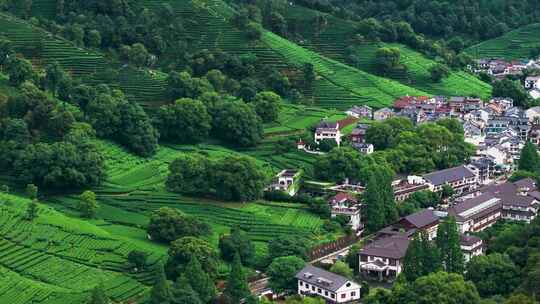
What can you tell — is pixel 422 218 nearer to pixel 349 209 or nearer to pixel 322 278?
pixel 349 209

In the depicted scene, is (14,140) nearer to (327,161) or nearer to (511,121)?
(327,161)

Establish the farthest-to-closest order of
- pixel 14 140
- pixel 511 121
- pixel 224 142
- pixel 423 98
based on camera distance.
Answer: pixel 423 98 → pixel 511 121 → pixel 224 142 → pixel 14 140

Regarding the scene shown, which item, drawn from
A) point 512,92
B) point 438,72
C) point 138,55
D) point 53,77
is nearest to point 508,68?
point 512,92

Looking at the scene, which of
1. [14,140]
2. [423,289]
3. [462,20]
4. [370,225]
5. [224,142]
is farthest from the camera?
[462,20]

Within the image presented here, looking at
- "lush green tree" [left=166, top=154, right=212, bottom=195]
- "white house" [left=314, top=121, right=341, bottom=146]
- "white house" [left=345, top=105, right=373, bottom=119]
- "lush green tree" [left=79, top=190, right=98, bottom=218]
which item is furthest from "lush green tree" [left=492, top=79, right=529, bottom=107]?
"lush green tree" [left=79, top=190, right=98, bottom=218]

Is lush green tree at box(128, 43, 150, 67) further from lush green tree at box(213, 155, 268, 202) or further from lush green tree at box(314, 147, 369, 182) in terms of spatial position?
lush green tree at box(213, 155, 268, 202)

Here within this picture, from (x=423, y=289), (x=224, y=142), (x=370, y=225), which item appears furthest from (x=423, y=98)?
(x=423, y=289)
